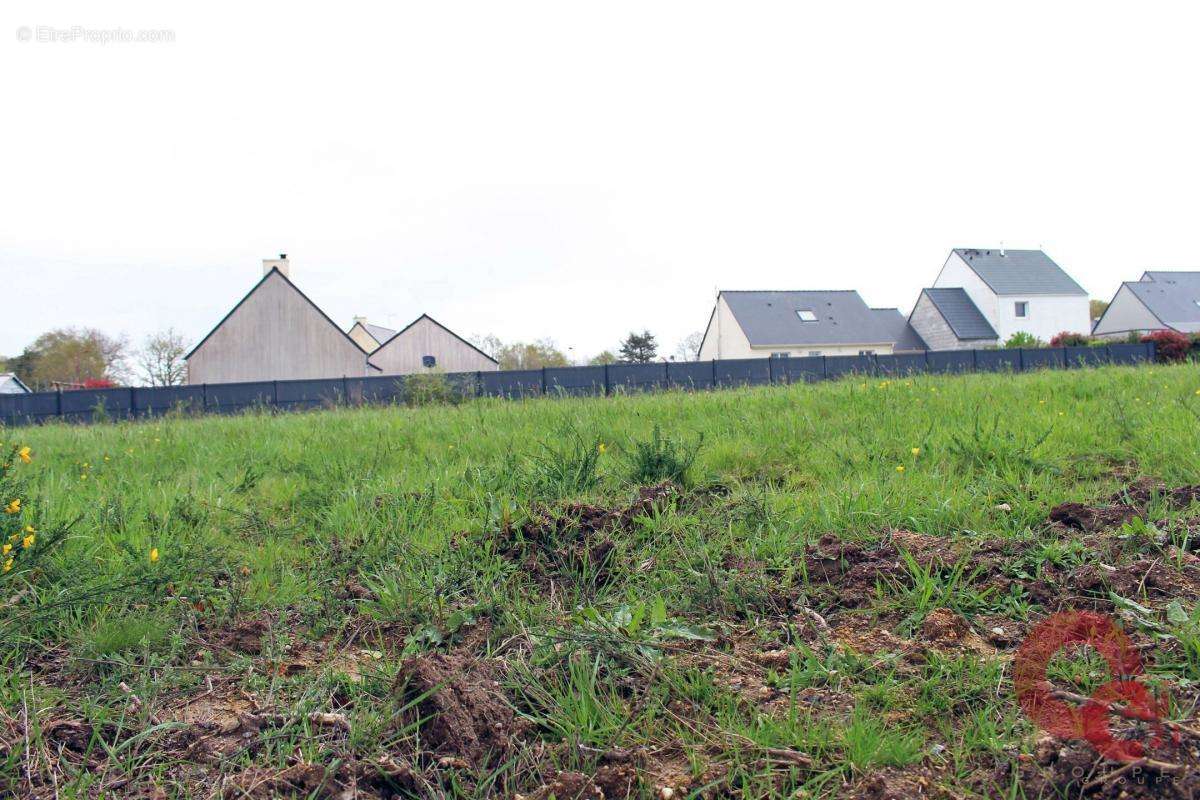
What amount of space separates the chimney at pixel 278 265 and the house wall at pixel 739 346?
2157cm

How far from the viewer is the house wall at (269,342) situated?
32.9m

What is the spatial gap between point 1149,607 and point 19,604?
421 centimetres

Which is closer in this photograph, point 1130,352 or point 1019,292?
point 1130,352

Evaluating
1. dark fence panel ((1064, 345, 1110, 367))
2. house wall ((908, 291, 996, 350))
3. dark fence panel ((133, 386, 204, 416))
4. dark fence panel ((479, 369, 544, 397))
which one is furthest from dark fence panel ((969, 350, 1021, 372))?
house wall ((908, 291, 996, 350))

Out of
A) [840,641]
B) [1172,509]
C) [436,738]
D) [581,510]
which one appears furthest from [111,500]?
[1172,509]

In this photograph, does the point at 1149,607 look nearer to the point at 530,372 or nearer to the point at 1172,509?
the point at 1172,509

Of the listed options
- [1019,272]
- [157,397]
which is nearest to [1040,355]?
[157,397]

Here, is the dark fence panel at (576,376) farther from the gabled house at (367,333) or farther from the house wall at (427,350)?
the gabled house at (367,333)

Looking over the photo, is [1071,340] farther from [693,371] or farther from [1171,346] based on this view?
[693,371]

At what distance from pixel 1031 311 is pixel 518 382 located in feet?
119

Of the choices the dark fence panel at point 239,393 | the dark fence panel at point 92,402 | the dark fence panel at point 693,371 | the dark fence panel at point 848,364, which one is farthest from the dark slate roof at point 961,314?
the dark fence panel at point 92,402

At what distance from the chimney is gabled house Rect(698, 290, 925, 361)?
22.1 meters

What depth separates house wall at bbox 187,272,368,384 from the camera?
108 feet

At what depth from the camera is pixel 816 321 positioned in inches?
1652
